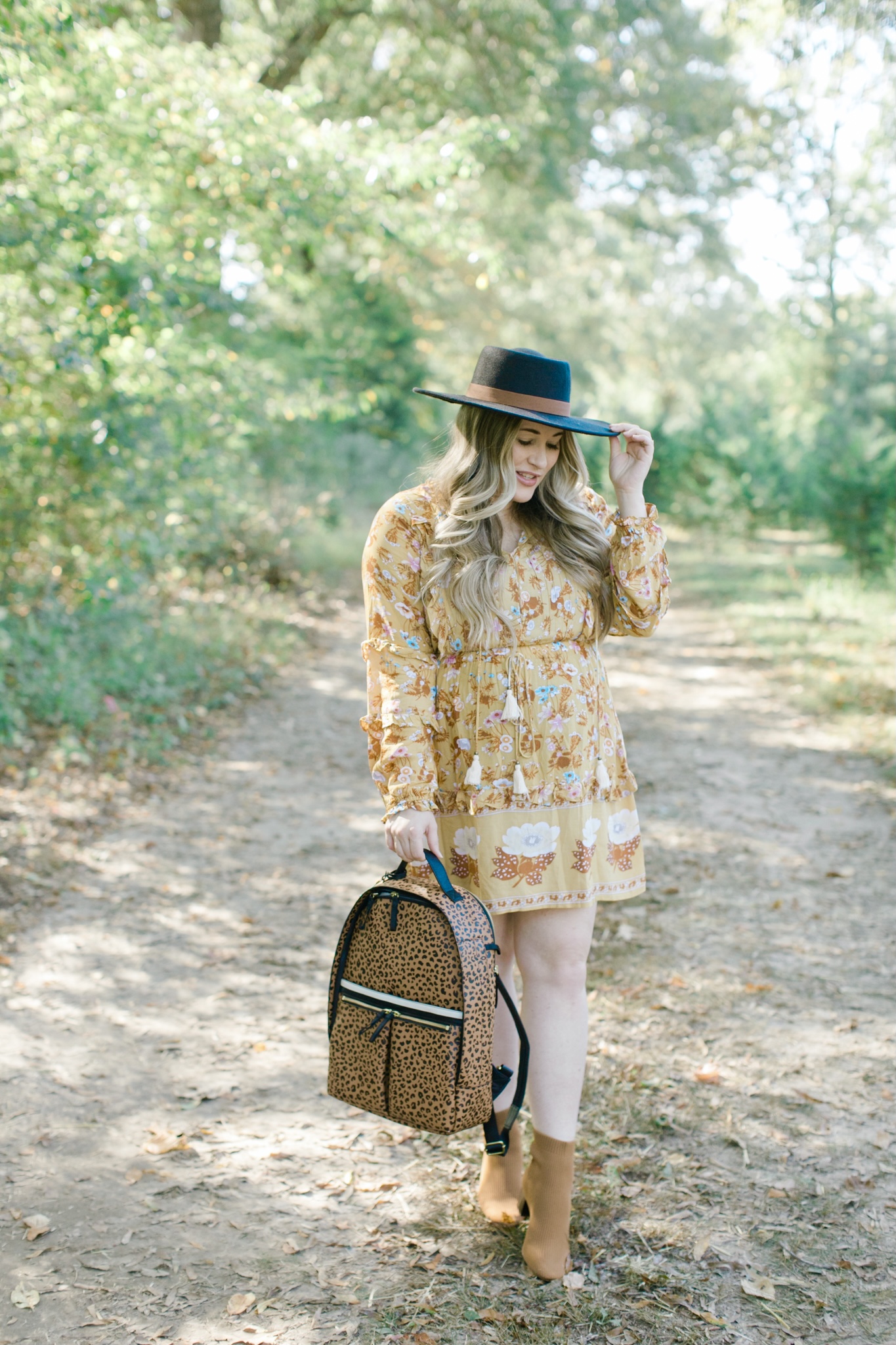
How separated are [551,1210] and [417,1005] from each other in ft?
2.12

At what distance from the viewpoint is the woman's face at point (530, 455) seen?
2.45 metres

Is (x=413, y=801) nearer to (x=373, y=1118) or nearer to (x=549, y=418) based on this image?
(x=549, y=418)

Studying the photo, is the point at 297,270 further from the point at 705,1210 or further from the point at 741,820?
the point at 705,1210

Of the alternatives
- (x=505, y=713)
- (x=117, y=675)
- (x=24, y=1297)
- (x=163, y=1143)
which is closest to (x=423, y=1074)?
(x=505, y=713)

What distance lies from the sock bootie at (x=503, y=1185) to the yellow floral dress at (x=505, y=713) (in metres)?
0.74

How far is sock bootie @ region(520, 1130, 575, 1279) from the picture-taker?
245 cm

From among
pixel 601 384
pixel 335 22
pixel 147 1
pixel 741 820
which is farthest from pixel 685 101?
pixel 601 384

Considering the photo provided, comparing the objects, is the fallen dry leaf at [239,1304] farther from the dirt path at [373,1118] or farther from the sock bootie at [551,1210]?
the sock bootie at [551,1210]

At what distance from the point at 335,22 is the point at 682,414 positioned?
27536mm

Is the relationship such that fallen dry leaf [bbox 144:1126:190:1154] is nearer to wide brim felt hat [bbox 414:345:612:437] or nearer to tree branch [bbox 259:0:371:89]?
wide brim felt hat [bbox 414:345:612:437]

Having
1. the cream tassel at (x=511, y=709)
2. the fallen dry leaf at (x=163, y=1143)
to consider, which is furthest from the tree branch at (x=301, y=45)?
the fallen dry leaf at (x=163, y=1143)

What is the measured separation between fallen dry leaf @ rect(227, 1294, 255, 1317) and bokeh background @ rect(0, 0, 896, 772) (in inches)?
76.7

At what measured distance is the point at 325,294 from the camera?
47.4 feet

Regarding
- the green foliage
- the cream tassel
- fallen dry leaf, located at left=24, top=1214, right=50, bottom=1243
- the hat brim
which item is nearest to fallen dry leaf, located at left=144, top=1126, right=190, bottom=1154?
fallen dry leaf, located at left=24, top=1214, right=50, bottom=1243
